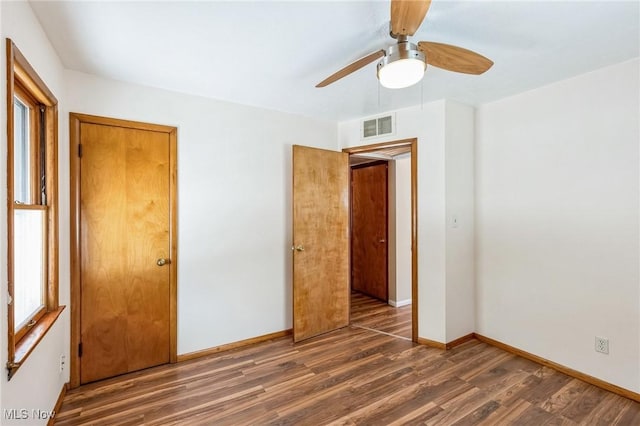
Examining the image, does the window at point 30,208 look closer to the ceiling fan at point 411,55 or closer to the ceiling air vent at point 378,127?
the ceiling fan at point 411,55

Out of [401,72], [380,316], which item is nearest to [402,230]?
[380,316]

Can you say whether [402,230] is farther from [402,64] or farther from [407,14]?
[407,14]

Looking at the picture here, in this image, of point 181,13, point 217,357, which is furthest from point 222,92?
point 217,357

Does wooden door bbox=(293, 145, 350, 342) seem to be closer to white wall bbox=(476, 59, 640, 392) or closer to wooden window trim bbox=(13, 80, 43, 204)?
white wall bbox=(476, 59, 640, 392)

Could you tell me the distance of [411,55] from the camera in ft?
5.15

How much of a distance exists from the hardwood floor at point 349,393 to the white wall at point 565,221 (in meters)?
0.36

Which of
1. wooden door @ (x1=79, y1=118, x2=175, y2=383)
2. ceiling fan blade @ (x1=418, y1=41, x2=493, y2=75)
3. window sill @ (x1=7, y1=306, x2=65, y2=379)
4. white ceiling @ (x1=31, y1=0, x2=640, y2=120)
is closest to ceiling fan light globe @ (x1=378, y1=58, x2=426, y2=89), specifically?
ceiling fan blade @ (x1=418, y1=41, x2=493, y2=75)

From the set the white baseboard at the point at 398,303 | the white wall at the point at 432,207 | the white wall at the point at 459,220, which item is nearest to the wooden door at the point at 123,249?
the white wall at the point at 432,207

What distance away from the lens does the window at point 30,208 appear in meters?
1.41

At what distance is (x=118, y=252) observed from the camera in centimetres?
254

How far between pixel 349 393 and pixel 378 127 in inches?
101

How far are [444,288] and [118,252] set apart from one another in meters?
2.90

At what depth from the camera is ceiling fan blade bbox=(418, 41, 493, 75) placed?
1.65m

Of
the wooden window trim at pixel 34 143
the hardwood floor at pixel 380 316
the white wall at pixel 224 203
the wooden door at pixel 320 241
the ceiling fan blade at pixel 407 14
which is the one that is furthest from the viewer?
the hardwood floor at pixel 380 316
